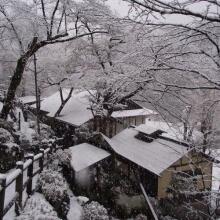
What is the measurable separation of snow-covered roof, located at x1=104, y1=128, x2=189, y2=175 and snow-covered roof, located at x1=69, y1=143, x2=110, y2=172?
38.9 inches

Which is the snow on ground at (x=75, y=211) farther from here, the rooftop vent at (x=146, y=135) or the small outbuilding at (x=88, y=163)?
the rooftop vent at (x=146, y=135)

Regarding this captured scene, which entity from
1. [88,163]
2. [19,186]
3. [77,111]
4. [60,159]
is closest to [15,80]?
[60,159]

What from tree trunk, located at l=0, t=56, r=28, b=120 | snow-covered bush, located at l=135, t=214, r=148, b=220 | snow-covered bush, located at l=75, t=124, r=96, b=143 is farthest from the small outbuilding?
tree trunk, located at l=0, t=56, r=28, b=120

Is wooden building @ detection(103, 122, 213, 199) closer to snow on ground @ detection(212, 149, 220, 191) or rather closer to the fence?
snow on ground @ detection(212, 149, 220, 191)

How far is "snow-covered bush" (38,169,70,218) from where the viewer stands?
32.1ft

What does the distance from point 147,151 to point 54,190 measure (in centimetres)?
1040

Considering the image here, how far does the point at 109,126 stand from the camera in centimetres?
2597

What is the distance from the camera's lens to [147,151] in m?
19.5

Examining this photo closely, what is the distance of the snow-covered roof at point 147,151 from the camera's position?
57.4ft

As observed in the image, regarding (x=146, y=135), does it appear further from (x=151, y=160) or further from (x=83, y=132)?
(x=83, y=132)

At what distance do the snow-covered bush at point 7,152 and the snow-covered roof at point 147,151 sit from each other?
7.32m

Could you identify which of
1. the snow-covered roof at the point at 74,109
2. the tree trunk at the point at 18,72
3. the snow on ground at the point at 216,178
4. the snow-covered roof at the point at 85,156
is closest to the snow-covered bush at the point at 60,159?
the snow-covered roof at the point at 85,156

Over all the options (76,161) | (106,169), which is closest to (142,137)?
(106,169)

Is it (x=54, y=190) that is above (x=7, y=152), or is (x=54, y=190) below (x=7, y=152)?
below
